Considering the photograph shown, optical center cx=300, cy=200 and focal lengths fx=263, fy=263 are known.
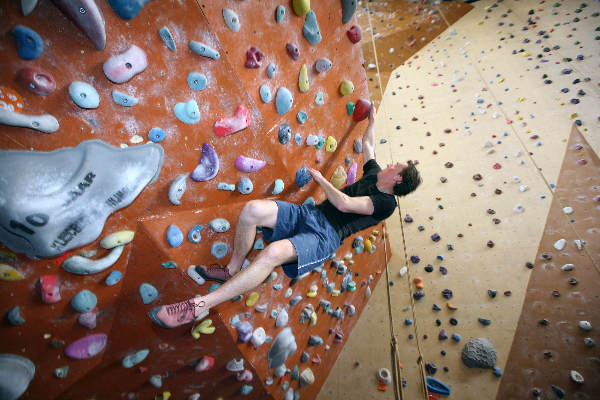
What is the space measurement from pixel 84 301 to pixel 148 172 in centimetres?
60

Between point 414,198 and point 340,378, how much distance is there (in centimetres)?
197

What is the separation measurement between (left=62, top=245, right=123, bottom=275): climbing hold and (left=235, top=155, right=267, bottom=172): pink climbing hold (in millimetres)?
664

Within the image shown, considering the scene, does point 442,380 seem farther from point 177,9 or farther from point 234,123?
point 177,9

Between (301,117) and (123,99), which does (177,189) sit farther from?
(301,117)

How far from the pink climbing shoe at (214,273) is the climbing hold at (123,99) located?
2.68ft

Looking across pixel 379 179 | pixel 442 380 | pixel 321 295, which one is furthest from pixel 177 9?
pixel 442 380

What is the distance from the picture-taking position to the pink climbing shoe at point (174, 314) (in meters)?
1.21

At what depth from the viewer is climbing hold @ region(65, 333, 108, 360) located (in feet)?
3.73

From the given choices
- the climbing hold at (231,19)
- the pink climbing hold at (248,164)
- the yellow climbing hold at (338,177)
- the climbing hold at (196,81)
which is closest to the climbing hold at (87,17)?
the climbing hold at (196,81)

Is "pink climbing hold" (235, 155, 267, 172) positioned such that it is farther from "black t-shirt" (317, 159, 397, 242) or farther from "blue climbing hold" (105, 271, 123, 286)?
"blue climbing hold" (105, 271, 123, 286)

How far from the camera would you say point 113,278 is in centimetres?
115

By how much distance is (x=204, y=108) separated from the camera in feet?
4.07

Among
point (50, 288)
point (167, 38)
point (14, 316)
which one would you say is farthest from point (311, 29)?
point (14, 316)

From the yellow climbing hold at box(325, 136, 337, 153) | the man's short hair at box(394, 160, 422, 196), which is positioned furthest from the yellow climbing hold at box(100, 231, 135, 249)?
the man's short hair at box(394, 160, 422, 196)
